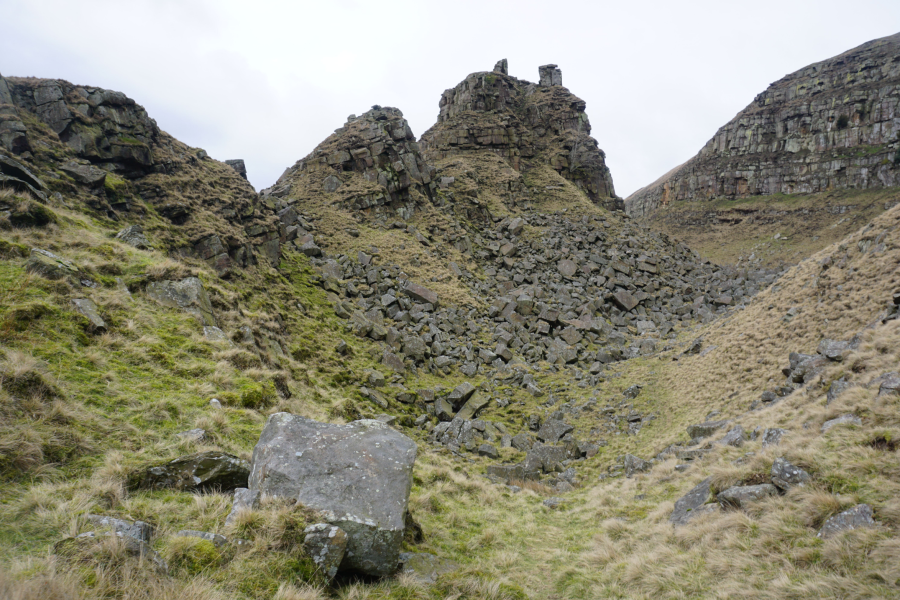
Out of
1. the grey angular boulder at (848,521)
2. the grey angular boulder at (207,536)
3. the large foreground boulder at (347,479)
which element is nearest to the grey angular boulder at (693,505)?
the grey angular boulder at (848,521)

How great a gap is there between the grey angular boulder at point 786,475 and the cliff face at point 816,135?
99196mm

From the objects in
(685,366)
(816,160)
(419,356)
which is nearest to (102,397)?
(419,356)

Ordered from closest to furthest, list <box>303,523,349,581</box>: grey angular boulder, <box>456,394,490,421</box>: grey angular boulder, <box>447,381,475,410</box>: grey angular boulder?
<box>303,523,349,581</box>: grey angular boulder, <box>456,394,490,421</box>: grey angular boulder, <box>447,381,475,410</box>: grey angular boulder

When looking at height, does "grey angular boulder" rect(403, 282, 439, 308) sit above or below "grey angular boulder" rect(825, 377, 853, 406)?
above

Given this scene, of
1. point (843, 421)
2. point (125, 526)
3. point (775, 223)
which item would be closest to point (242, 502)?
point (125, 526)

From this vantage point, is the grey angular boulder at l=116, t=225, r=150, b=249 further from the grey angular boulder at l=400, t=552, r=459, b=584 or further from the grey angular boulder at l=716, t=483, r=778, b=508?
the grey angular boulder at l=716, t=483, r=778, b=508

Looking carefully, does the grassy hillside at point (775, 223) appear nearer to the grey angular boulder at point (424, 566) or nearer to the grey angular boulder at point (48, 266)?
the grey angular boulder at point (424, 566)

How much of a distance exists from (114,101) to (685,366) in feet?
111

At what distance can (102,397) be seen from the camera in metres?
7.43

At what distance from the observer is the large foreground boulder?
5.45 meters

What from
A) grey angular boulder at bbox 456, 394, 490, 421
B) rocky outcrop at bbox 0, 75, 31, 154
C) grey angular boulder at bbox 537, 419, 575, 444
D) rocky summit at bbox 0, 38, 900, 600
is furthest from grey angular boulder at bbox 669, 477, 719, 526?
rocky outcrop at bbox 0, 75, 31, 154

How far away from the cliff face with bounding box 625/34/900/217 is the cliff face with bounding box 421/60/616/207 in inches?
1937

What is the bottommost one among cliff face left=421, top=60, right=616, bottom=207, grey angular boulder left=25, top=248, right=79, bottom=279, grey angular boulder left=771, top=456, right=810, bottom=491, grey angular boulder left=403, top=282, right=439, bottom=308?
grey angular boulder left=771, top=456, right=810, bottom=491

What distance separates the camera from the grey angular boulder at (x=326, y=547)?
5.05m
